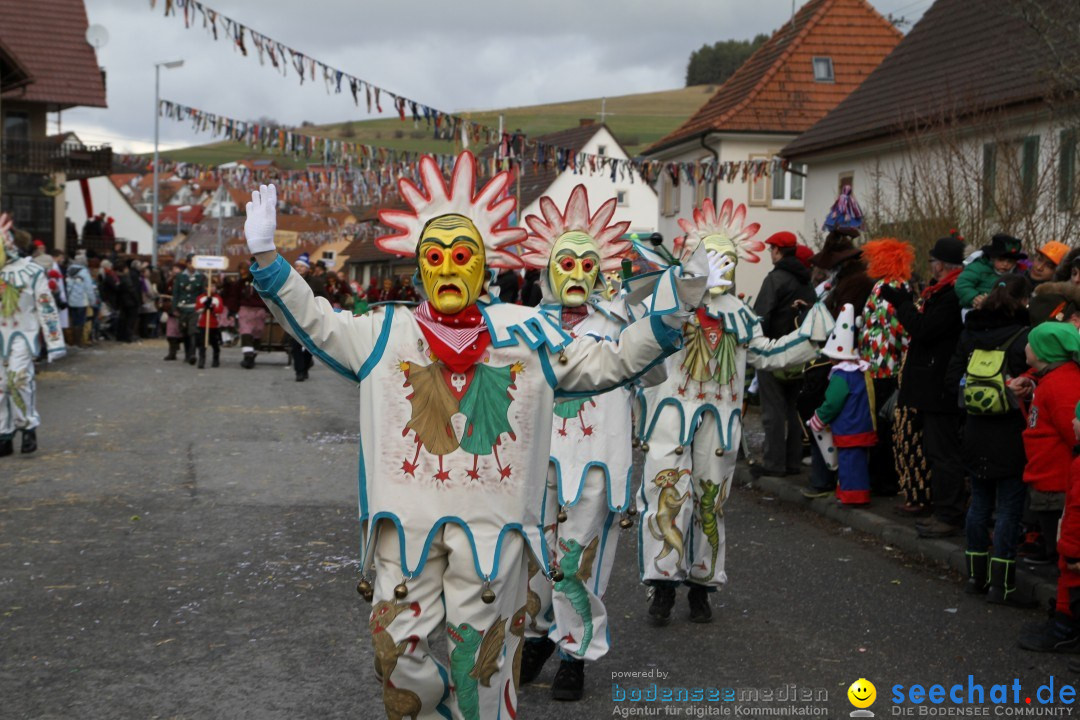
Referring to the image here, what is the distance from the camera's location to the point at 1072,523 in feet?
20.3

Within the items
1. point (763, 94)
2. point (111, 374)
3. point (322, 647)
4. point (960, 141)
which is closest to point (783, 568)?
point (322, 647)

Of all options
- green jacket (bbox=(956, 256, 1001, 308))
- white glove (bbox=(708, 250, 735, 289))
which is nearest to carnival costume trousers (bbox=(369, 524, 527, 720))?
white glove (bbox=(708, 250, 735, 289))

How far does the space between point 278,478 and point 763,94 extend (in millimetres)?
28069

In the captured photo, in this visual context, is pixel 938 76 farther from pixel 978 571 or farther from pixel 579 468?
pixel 579 468

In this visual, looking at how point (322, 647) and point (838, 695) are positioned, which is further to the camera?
point (322, 647)

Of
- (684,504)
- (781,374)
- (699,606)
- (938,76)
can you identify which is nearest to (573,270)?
(684,504)

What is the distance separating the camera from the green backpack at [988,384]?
24.4ft

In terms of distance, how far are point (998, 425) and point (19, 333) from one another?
8719mm

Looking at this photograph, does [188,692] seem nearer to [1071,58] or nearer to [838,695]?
[838,695]

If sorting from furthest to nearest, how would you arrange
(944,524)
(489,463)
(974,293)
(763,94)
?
(763,94), (944,524), (974,293), (489,463)

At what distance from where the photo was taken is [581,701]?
571 cm

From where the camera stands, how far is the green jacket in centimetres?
817

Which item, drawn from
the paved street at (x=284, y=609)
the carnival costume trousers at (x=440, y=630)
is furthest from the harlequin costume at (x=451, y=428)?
the paved street at (x=284, y=609)

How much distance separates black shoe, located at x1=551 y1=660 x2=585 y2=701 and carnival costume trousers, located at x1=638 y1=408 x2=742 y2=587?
124 centimetres
